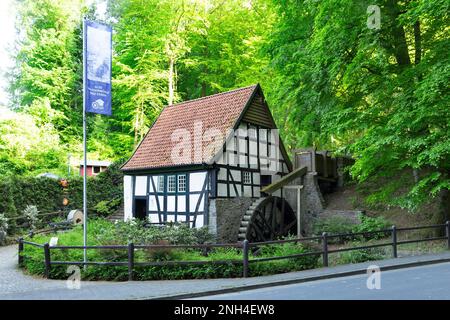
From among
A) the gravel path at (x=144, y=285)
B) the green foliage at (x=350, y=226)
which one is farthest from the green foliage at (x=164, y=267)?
the green foliage at (x=350, y=226)

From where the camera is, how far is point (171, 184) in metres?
21.8

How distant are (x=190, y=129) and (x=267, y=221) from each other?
6.21m

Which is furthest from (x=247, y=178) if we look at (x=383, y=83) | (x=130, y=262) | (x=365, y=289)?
(x=365, y=289)

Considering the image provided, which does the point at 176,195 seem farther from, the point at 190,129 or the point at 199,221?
the point at 190,129

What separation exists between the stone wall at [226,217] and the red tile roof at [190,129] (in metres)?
2.12

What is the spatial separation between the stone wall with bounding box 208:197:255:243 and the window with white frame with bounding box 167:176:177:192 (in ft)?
8.38

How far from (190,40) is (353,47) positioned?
20.1 meters

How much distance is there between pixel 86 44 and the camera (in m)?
13.5

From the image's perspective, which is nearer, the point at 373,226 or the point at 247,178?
the point at 373,226

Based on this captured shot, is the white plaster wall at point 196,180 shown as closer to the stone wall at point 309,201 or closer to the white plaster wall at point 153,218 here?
the white plaster wall at point 153,218

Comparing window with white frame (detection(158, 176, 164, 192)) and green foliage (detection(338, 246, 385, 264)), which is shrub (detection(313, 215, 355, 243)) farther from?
window with white frame (detection(158, 176, 164, 192))

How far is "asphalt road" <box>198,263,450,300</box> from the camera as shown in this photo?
9.04m
